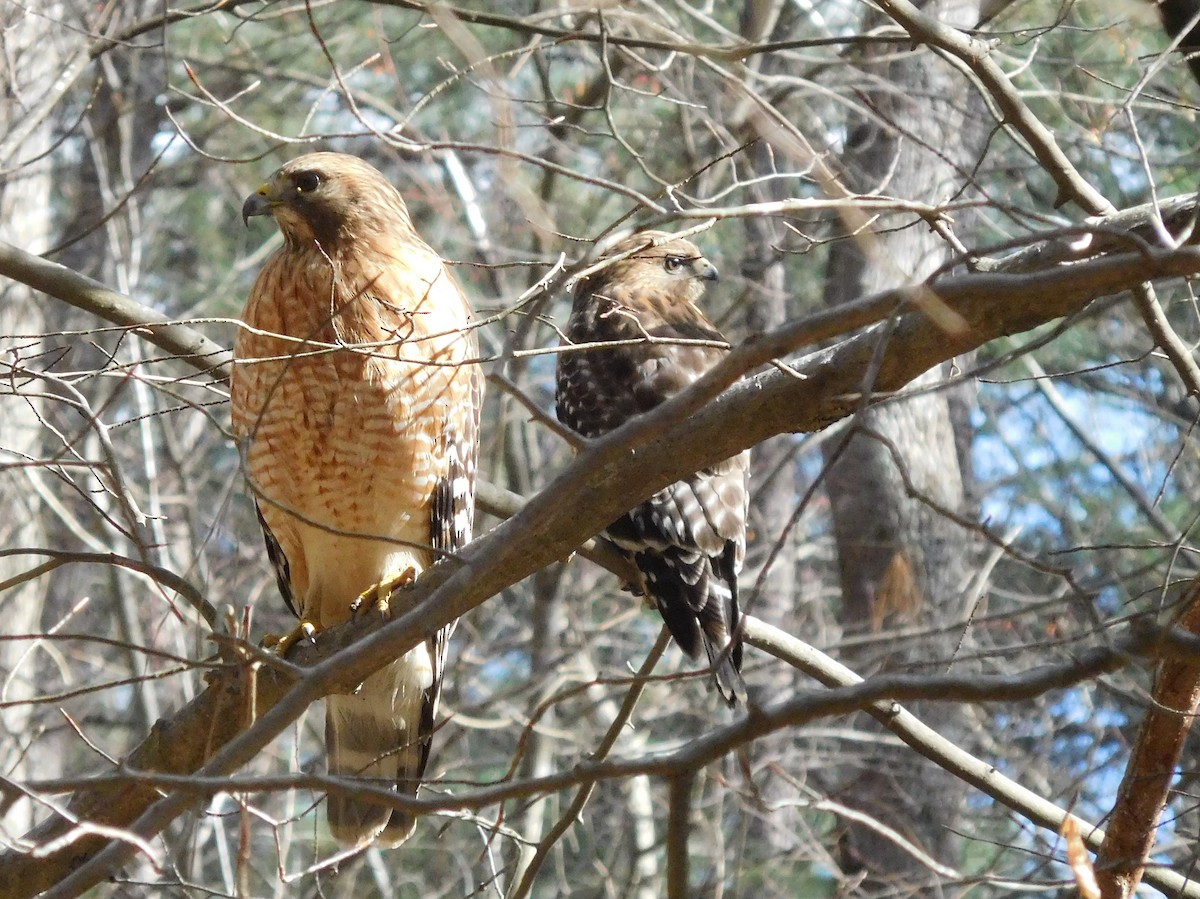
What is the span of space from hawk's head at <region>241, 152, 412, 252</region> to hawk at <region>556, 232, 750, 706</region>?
28.8 inches

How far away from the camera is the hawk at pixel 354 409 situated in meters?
4.04

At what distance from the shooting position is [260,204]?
13.9 feet

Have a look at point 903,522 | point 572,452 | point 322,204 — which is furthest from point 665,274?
point 903,522

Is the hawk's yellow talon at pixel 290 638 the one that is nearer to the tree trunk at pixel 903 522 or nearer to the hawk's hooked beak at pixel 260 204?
the hawk's hooked beak at pixel 260 204

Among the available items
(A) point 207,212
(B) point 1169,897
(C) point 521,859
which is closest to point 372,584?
(C) point 521,859

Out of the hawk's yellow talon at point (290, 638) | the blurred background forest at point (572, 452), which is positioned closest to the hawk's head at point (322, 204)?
the blurred background forest at point (572, 452)

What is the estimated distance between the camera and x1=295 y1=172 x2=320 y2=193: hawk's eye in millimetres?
4312

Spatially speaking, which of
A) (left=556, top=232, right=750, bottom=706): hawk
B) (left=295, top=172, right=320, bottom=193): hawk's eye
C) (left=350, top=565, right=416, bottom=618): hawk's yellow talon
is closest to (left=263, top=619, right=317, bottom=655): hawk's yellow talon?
(left=350, top=565, right=416, bottom=618): hawk's yellow talon

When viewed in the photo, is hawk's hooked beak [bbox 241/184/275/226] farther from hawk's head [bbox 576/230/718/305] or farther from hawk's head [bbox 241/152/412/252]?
hawk's head [bbox 576/230/718/305]

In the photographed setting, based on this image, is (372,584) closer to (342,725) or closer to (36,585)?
(342,725)

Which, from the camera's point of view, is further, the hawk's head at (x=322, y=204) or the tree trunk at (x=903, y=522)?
the tree trunk at (x=903, y=522)

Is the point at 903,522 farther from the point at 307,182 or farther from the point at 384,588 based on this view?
the point at 307,182

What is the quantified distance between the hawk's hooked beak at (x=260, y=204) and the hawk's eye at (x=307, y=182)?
0.29 ft

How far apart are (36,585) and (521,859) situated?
3473 mm
